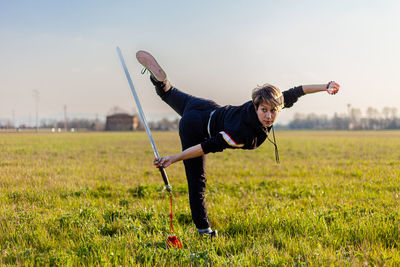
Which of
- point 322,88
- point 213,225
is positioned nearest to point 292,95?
point 322,88

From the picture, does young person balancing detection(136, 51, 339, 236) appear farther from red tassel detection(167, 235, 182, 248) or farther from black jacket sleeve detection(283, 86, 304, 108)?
red tassel detection(167, 235, 182, 248)

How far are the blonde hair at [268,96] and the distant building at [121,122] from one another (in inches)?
5284

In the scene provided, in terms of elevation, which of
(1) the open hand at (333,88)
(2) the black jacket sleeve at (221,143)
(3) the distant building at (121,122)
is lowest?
(2) the black jacket sleeve at (221,143)

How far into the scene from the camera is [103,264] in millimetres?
3730

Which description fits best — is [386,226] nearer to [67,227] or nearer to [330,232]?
[330,232]

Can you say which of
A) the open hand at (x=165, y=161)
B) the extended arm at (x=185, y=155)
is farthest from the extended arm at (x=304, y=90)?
the open hand at (x=165, y=161)

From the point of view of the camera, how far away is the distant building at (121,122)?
13775 cm

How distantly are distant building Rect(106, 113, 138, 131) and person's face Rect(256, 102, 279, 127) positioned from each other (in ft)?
441

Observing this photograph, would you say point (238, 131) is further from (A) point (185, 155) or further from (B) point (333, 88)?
(B) point (333, 88)

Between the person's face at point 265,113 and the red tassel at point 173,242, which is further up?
the person's face at point 265,113

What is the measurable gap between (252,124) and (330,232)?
7.59 ft

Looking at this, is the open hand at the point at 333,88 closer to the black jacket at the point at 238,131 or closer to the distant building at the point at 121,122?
the black jacket at the point at 238,131

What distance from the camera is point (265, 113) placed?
3.94 meters

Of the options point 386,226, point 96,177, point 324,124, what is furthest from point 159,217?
point 324,124
